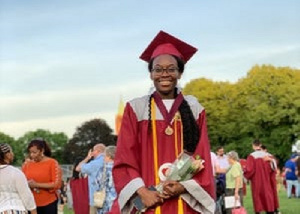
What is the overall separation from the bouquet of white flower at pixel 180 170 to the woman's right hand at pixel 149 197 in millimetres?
35

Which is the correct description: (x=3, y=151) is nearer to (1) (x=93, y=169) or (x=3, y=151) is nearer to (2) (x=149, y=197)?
(2) (x=149, y=197)

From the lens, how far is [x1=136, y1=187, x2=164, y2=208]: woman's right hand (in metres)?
5.22

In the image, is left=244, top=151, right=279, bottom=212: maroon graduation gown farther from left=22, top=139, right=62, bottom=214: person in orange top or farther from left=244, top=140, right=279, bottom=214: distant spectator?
left=22, top=139, right=62, bottom=214: person in orange top

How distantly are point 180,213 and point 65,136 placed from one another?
128224 mm

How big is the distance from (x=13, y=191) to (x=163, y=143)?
3.51 meters

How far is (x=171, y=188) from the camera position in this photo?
5219mm

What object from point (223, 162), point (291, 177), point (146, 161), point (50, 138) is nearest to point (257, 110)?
point (291, 177)

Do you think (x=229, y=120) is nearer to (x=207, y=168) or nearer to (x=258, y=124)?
(x=258, y=124)

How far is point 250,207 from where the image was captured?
25391 mm

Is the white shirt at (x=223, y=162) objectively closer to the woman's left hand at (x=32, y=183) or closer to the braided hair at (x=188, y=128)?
the woman's left hand at (x=32, y=183)

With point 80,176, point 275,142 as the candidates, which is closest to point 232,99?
point 275,142

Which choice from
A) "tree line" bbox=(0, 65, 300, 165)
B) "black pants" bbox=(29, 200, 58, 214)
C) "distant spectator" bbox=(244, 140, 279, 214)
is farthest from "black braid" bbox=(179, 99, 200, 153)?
"tree line" bbox=(0, 65, 300, 165)

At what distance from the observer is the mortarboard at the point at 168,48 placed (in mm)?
5588

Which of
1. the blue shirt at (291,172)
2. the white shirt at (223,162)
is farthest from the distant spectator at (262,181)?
the blue shirt at (291,172)
